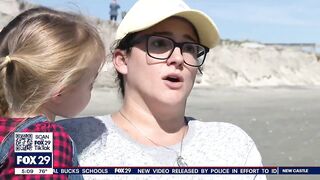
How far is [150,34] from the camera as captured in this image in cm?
198

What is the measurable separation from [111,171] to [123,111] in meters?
0.31

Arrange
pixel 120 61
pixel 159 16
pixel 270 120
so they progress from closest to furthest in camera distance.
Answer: pixel 159 16
pixel 120 61
pixel 270 120

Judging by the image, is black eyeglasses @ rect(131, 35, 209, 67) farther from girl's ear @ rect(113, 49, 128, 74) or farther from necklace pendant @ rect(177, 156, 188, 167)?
necklace pendant @ rect(177, 156, 188, 167)

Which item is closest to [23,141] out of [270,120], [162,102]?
[162,102]

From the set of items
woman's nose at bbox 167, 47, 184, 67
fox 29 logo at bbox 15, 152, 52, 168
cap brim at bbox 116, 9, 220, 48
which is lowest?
fox 29 logo at bbox 15, 152, 52, 168

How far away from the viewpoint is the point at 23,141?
5.16 ft

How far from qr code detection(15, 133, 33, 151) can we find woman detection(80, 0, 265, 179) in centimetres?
29

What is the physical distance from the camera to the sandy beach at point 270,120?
23.6ft

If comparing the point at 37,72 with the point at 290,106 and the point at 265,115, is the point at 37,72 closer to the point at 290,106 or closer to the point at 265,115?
the point at 265,115

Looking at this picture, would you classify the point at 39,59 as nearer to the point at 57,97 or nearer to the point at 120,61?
the point at 57,97

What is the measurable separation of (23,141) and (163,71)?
0.58 metres

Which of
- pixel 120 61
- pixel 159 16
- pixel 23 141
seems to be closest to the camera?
pixel 23 141

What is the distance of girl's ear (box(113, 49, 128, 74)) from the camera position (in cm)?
206

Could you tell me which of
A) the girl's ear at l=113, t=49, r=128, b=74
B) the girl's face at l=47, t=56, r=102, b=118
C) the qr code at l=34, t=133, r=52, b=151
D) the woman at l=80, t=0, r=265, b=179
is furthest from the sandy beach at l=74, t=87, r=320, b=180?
the qr code at l=34, t=133, r=52, b=151
